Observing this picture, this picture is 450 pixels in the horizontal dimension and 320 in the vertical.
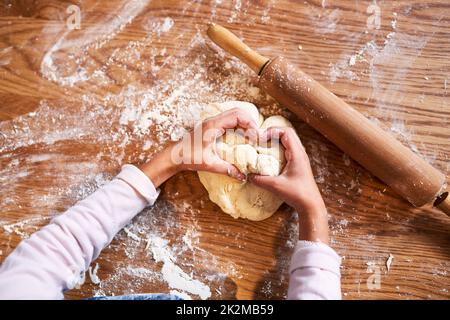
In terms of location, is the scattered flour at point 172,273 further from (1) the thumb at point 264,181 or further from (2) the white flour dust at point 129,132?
(1) the thumb at point 264,181

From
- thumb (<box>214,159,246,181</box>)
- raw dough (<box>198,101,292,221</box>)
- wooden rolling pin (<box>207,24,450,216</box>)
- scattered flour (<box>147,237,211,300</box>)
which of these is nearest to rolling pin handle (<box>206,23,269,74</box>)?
wooden rolling pin (<box>207,24,450,216</box>)

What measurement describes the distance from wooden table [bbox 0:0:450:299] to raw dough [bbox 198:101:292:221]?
0.05 metres

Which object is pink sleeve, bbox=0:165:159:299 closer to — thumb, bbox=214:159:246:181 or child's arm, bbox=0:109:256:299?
child's arm, bbox=0:109:256:299

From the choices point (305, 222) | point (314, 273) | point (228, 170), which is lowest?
point (314, 273)

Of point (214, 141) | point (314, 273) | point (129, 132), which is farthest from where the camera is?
point (129, 132)

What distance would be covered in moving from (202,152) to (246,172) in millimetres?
128

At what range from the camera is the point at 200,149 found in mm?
1124

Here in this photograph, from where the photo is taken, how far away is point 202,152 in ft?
3.66

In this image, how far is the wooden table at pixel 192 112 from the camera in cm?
115

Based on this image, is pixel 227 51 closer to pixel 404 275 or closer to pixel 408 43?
pixel 408 43

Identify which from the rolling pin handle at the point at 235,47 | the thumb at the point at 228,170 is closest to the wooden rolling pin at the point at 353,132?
the rolling pin handle at the point at 235,47

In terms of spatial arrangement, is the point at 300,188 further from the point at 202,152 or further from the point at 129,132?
the point at 129,132

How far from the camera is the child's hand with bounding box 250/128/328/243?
1080 mm

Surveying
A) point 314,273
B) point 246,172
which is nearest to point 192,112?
point 246,172
